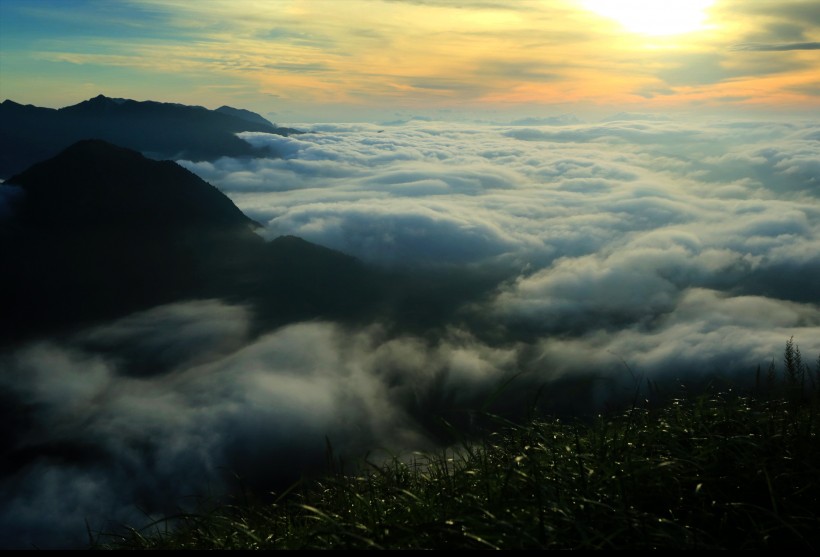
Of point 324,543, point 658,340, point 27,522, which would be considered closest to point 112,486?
point 27,522

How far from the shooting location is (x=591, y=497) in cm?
464

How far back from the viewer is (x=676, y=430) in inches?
232

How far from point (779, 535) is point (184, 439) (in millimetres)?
159523

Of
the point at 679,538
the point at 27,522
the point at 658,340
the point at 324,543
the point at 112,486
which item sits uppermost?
the point at 679,538

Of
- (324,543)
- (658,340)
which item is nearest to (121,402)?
(658,340)

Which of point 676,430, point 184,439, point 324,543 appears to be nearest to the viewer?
point 324,543

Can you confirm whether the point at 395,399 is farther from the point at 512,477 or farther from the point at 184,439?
the point at 512,477

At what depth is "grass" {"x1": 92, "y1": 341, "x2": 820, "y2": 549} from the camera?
414 cm

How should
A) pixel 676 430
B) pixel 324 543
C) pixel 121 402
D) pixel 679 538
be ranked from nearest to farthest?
pixel 679 538 → pixel 324 543 → pixel 676 430 → pixel 121 402

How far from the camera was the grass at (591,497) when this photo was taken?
13.6 feet

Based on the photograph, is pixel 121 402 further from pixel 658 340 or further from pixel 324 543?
pixel 324 543

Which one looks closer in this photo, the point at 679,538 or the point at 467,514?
the point at 679,538

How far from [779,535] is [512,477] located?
76.9 inches

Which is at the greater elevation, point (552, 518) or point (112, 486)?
point (552, 518)
